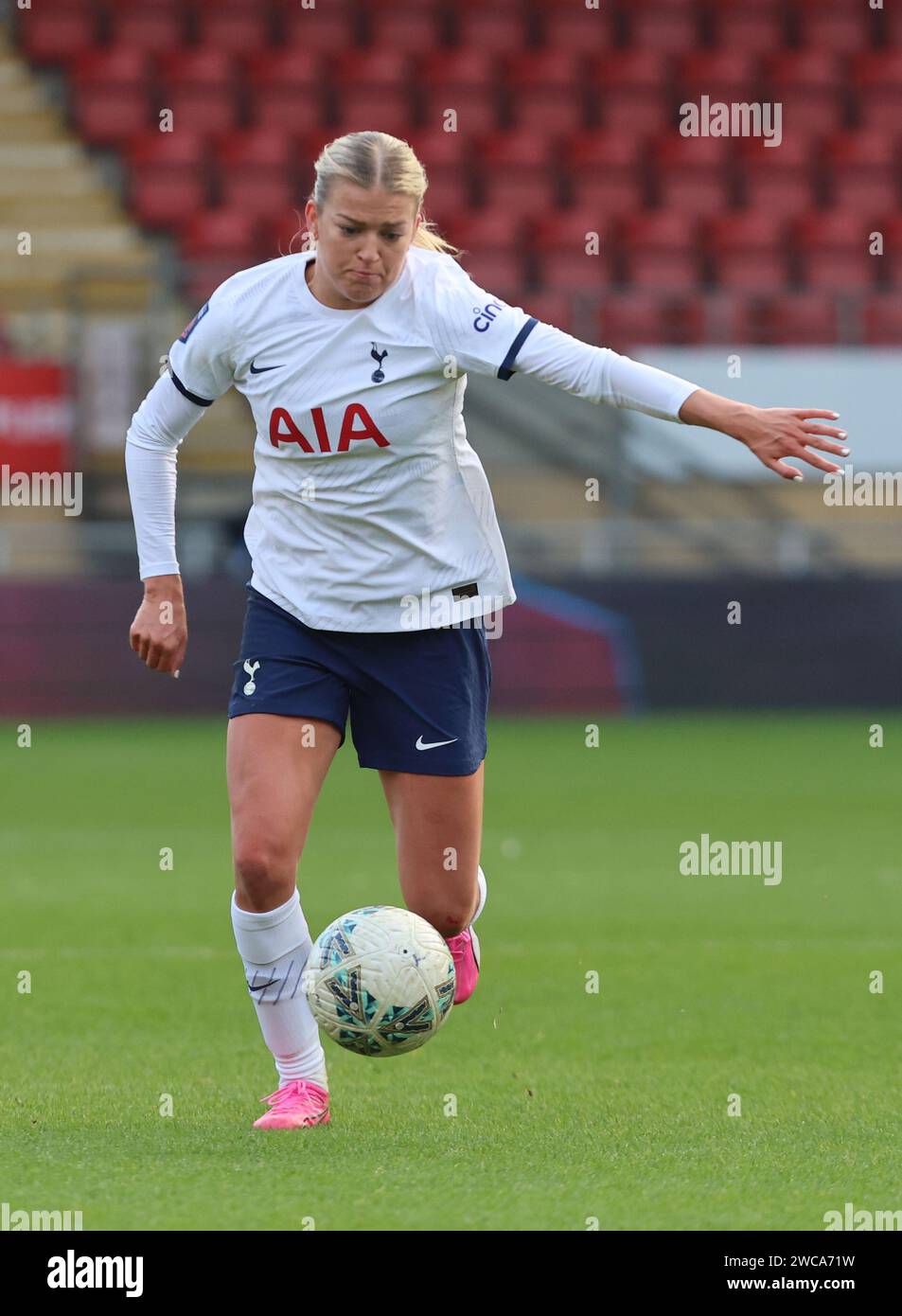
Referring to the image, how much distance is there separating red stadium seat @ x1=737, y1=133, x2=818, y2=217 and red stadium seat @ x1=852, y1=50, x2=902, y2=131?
882mm

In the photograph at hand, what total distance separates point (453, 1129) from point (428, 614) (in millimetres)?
1222

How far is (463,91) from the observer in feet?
68.4

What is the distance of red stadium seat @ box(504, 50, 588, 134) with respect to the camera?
2091cm

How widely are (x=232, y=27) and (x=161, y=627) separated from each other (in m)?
17.7

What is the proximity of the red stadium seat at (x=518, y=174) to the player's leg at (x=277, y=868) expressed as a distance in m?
15.5

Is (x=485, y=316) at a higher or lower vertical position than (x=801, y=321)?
lower

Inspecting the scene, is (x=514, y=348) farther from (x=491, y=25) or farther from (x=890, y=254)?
(x=491, y=25)

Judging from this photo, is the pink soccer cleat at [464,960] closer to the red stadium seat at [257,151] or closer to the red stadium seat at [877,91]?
the red stadium seat at [257,151]

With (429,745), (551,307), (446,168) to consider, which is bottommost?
(429,745)

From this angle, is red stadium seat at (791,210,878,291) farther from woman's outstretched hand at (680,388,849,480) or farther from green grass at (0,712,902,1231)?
woman's outstretched hand at (680,388,849,480)

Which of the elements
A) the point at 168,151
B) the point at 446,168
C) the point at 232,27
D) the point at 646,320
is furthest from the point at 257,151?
the point at 646,320
